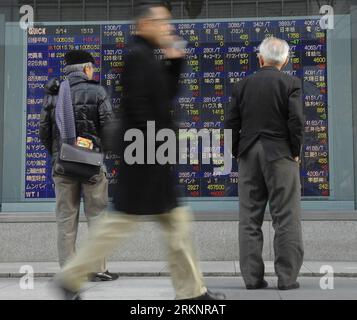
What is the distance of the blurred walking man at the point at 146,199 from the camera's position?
12.0ft

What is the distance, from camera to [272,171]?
5.07 metres

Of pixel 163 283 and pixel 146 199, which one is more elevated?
pixel 146 199

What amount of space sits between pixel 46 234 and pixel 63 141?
8.10 feet

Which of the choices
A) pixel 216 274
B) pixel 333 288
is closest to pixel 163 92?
pixel 333 288

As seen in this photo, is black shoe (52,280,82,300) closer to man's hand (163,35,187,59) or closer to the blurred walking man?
the blurred walking man

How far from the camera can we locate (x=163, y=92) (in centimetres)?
375

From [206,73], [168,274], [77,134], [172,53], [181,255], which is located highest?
[206,73]

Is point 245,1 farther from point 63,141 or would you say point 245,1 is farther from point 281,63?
point 63,141

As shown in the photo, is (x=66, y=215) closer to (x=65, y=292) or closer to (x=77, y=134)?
(x=77, y=134)

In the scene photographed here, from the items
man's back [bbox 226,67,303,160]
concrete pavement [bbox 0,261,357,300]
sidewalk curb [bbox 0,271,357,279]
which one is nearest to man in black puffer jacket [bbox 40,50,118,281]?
concrete pavement [bbox 0,261,357,300]

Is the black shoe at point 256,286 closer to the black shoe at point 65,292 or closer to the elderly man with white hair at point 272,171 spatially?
the elderly man with white hair at point 272,171

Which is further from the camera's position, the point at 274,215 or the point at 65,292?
the point at 274,215

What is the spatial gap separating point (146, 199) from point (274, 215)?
173 centimetres

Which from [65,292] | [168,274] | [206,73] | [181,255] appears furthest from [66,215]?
[206,73]
